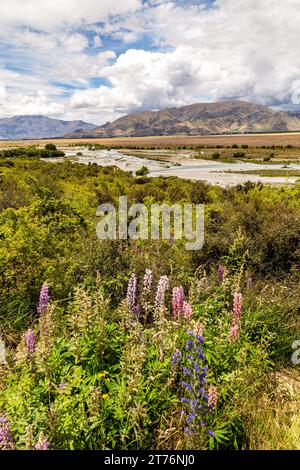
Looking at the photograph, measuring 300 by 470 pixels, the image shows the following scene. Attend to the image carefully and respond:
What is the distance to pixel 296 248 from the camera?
7.64 meters

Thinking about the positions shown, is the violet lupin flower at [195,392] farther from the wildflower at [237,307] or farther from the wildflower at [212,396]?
the wildflower at [237,307]

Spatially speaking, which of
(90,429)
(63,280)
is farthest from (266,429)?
(63,280)

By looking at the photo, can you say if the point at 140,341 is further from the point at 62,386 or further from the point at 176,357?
the point at 62,386

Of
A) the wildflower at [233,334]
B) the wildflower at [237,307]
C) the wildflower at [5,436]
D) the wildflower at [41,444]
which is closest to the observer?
the wildflower at [41,444]

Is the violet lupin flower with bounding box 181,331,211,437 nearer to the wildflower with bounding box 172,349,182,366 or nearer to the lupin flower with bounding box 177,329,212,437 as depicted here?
the lupin flower with bounding box 177,329,212,437

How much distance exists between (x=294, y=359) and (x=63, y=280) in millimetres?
3867

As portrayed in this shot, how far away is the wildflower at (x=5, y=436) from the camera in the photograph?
2.48 m

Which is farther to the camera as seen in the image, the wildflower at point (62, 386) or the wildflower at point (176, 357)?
the wildflower at point (176, 357)

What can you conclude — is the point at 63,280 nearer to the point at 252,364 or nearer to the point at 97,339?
the point at 97,339

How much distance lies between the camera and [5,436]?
249 cm

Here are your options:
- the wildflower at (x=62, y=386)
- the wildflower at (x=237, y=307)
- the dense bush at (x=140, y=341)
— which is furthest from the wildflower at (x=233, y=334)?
the wildflower at (x=62, y=386)

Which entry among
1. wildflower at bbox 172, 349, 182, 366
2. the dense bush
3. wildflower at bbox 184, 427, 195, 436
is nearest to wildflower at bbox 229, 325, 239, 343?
the dense bush

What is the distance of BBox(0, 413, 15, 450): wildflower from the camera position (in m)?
2.48

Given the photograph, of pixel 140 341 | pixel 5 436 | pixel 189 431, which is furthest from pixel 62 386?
pixel 189 431
